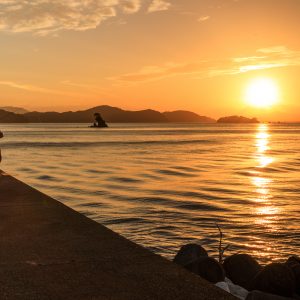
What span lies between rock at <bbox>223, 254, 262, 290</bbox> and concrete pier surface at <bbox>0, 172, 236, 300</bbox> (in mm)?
2037

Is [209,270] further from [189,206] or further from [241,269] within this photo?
[189,206]

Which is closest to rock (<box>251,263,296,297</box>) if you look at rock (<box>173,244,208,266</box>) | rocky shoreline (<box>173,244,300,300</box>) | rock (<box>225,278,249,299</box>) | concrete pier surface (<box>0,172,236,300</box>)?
rocky shoreline (<box>173,244,300,300</box>)

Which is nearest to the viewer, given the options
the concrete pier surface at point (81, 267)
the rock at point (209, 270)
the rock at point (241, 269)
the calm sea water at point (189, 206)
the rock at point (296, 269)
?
the concrete pier surface at point (81, 267)

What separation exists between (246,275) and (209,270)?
37.2 inches

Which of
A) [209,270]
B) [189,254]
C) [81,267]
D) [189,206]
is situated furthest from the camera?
[189,206]

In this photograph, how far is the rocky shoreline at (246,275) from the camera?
6.03 metres

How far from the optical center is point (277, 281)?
604 centimetres

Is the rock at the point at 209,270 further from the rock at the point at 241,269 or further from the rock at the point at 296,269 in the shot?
the rock at the point at 296,269

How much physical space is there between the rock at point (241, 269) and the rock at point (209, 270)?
Answer: 714 millimetres

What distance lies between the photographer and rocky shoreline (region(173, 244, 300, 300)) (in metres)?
6.03

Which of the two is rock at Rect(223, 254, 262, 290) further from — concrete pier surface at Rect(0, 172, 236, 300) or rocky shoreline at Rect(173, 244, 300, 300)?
concrete pier surface at Rect(0, 172, 236, 300)

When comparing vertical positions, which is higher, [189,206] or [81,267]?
[81,267]

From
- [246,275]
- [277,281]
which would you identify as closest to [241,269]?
[246,275]

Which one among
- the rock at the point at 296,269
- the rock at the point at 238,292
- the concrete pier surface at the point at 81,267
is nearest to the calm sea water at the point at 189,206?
the rock at the point at 296,269
